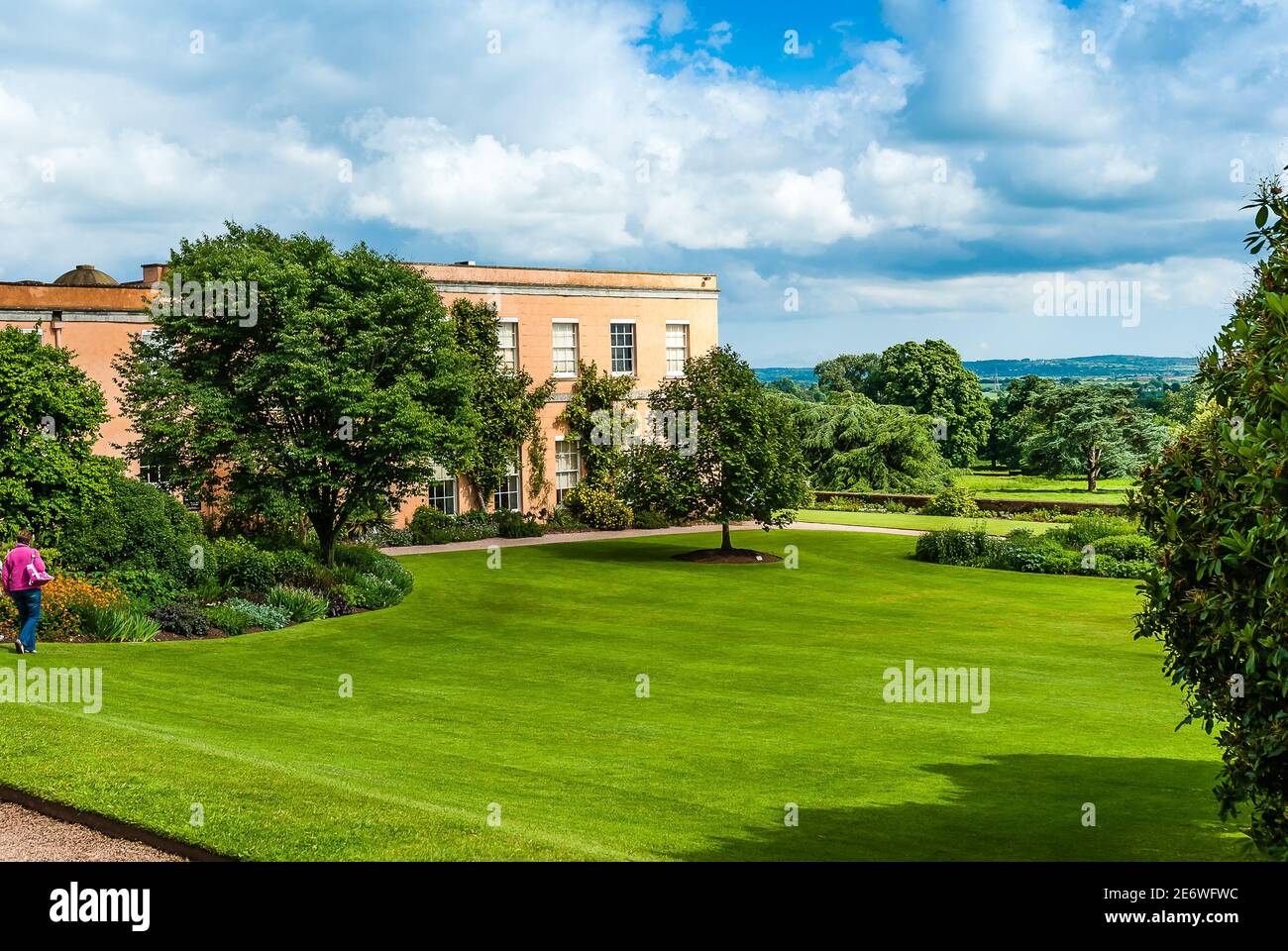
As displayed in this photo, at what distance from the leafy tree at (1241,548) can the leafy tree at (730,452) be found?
26.6 metres

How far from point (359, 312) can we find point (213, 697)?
12.9 meters

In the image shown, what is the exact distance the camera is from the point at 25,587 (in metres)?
17.1

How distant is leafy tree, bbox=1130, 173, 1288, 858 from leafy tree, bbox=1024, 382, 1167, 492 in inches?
2332

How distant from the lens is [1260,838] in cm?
686

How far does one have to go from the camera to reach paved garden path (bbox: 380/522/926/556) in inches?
1426

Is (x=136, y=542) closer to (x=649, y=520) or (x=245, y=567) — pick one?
(x=245, y=567)

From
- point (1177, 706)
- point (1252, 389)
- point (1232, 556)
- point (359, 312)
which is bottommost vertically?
point (1177, 706)

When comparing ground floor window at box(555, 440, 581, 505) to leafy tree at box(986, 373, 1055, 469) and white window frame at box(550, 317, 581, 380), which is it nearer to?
white window frame at box(550, 317, 581, 380)

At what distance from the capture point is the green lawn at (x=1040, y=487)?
5806 centimetres

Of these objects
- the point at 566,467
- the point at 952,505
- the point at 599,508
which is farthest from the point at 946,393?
the point at 599,508

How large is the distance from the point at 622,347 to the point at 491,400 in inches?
268
